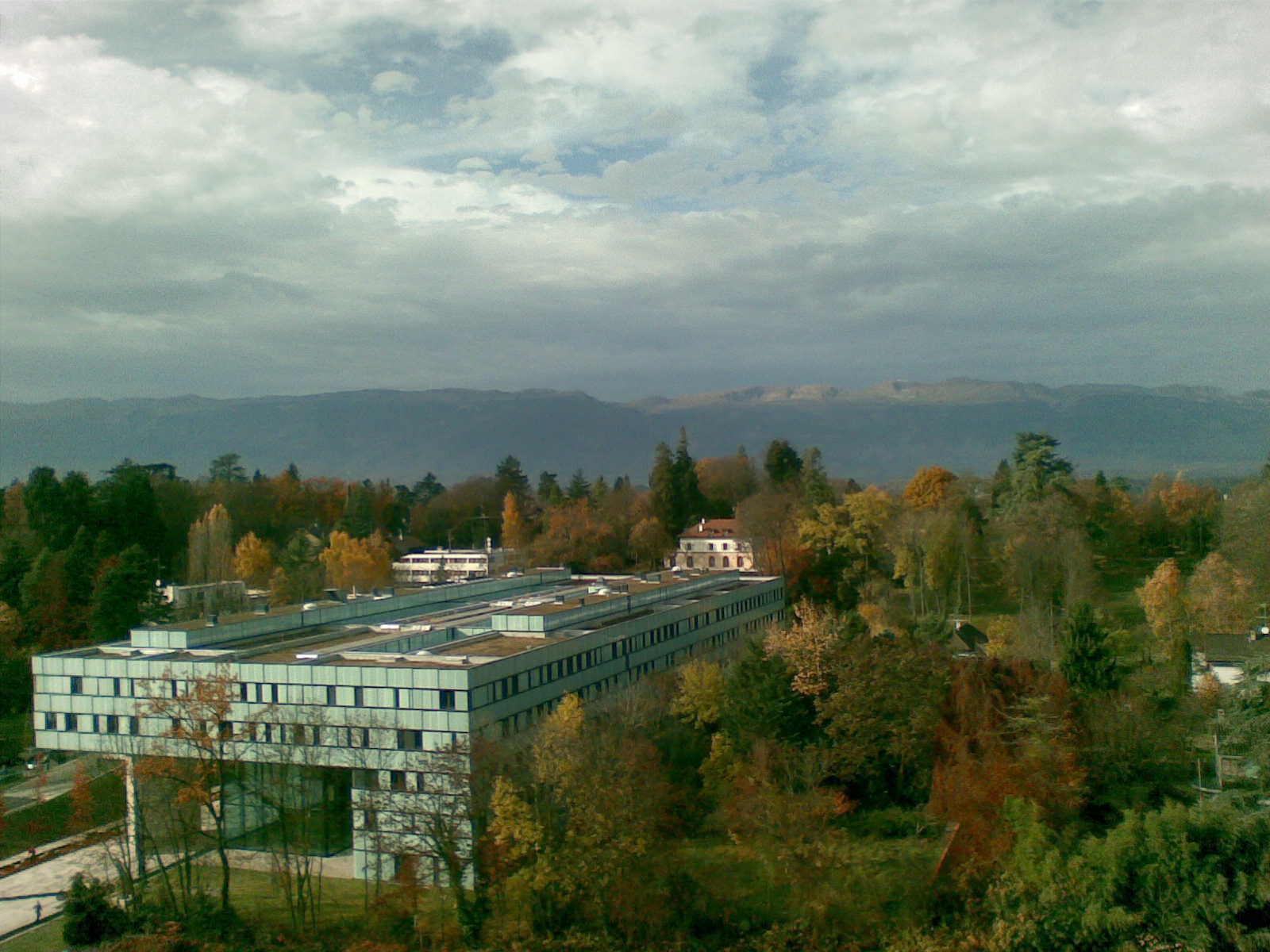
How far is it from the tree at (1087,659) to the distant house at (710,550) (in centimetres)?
3697

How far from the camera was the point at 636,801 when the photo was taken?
2336cm

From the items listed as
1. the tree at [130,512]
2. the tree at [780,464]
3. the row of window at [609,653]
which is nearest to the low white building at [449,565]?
the tree at [130,512]

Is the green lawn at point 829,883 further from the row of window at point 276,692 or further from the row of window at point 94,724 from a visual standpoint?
the row of window at point 94,724

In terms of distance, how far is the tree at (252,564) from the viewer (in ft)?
214

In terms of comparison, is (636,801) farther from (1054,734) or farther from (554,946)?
(1054,734)

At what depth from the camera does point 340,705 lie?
2847 centimetres

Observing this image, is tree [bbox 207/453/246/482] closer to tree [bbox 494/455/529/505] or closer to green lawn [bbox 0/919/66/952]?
tree [bbox 494/455/529/505]

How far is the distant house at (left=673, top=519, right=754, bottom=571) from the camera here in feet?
221

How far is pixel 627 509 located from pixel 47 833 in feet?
159

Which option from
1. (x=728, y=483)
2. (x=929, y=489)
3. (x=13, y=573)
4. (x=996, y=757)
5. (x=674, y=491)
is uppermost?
(x=728, y=483)

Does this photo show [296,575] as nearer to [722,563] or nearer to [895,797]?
[722,563]

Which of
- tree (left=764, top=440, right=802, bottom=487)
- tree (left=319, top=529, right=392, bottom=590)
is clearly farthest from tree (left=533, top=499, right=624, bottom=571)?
tree (left=764, top=440, right=802, bottom=487)

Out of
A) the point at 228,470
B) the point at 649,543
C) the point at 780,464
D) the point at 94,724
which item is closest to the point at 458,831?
the point at 94,724

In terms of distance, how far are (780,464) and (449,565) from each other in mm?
27243
